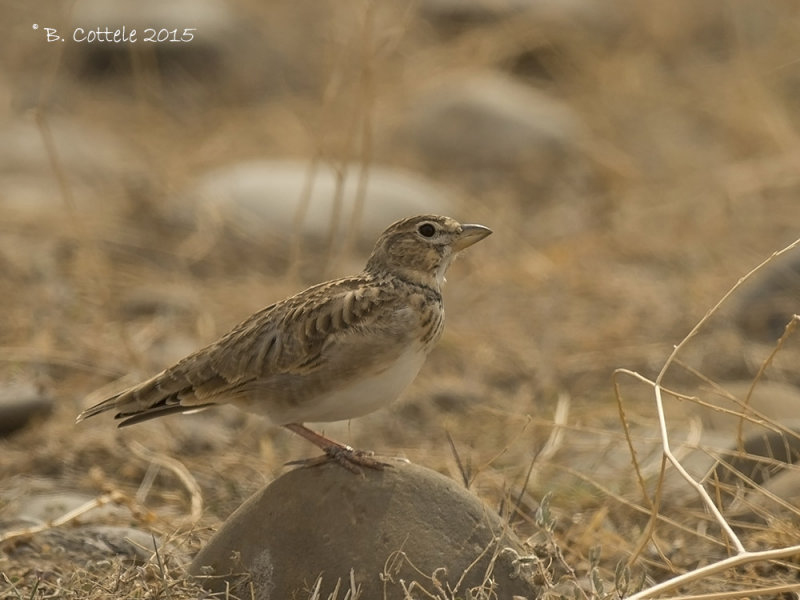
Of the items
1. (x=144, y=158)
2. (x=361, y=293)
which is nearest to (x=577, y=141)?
(x=144, y=158)

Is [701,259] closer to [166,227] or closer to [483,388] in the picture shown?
[483,388]

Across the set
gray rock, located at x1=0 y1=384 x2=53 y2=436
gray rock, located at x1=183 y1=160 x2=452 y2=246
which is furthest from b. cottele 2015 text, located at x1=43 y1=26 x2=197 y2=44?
gray rock, located at x1=0 y1=384 x2=53 y2=436

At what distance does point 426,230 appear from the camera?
4.69m

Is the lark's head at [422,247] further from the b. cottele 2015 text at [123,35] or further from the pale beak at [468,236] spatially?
the b. cottele 2015 text at [123,35]

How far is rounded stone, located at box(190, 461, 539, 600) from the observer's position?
4.19 m

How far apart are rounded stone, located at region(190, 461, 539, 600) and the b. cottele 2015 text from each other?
833 centimetres

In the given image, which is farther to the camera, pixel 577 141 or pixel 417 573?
pixel 577 141

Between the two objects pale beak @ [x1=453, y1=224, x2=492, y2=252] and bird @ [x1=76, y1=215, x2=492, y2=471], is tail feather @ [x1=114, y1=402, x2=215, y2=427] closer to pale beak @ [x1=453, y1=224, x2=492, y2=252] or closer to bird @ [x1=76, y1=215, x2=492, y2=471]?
bird @ [x1=76, y1=215, x2=492, y2=471]

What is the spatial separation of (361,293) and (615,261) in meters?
5.39

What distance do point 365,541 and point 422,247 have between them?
103cm

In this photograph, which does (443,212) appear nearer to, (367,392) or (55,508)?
(55,508)

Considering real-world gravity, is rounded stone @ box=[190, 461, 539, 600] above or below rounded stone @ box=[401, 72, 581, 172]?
above

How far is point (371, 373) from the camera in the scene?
4316mm

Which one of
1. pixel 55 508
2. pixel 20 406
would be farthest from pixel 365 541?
pixel 20 406
